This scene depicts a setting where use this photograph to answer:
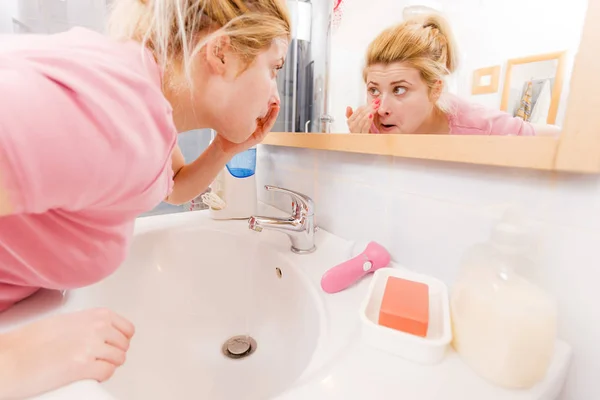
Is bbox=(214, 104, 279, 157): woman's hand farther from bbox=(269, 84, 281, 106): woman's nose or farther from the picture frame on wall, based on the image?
the picture frame on wall

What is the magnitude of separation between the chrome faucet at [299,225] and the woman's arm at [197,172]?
0.58 ft

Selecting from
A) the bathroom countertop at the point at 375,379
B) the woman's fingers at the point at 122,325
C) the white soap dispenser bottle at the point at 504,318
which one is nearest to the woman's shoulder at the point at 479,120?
the white soap dispenser bottle at the point at 504,318

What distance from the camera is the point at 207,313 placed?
2.13ft

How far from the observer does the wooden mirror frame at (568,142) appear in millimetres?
273

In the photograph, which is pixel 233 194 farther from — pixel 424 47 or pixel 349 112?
pixel 424 47

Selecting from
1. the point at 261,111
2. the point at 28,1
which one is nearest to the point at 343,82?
the point at 261,111

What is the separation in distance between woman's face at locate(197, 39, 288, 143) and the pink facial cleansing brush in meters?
0.29

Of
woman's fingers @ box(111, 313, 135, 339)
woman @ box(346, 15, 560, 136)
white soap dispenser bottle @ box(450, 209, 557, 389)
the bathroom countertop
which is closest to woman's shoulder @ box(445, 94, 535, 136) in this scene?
woman @ box(346, 15, 560, 136)

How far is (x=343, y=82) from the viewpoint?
0.60 metres

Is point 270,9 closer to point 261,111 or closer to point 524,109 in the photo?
point 261,111

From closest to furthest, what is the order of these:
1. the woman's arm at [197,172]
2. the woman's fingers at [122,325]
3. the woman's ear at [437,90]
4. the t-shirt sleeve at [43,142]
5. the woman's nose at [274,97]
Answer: the t-shirt sleeve at [43,142], the woman's fingers at [122,325], the woman's ear at [437,90], the woman's nose at [274,97], the woman's arm at [197,172]

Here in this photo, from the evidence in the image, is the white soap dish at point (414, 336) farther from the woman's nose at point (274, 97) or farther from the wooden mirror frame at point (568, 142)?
the woman's nose at point (274, 97)

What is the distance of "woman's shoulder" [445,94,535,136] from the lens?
343 millimetres

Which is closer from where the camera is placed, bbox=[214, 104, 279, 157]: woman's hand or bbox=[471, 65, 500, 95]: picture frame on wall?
bbox=[471, 65, 500, 95]: picture frame on wall
